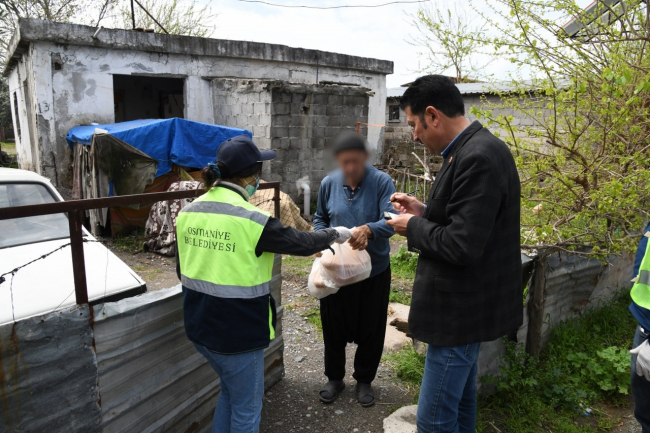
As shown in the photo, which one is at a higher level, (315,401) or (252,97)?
(252,97)

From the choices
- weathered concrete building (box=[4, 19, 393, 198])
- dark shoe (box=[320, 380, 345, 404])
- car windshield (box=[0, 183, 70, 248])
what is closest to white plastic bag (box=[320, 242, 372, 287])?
dark shoe (box=[320, 380, 345, 404])

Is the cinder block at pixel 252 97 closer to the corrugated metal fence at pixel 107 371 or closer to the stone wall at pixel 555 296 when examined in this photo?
the stone wall at pixel 555 296

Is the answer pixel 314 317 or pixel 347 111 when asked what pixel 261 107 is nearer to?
pixel 347 111

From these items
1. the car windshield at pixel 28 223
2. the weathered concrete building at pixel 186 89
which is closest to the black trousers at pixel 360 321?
the car windshield at pixel 28 223

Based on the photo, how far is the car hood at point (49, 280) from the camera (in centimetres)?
245

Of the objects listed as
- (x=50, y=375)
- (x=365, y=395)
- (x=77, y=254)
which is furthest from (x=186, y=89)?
(x=50, y=375)

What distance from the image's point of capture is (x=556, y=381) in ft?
10.5

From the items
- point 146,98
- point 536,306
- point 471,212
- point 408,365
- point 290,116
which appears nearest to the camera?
point 471,212

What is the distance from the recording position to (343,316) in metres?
3.09

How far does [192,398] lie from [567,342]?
9.73ft

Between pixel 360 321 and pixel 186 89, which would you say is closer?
pixel 360 321

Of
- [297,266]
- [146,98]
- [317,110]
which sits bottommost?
[297,266]

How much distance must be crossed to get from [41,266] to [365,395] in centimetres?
231

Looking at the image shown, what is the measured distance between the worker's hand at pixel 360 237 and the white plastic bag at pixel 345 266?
82 millimetres
